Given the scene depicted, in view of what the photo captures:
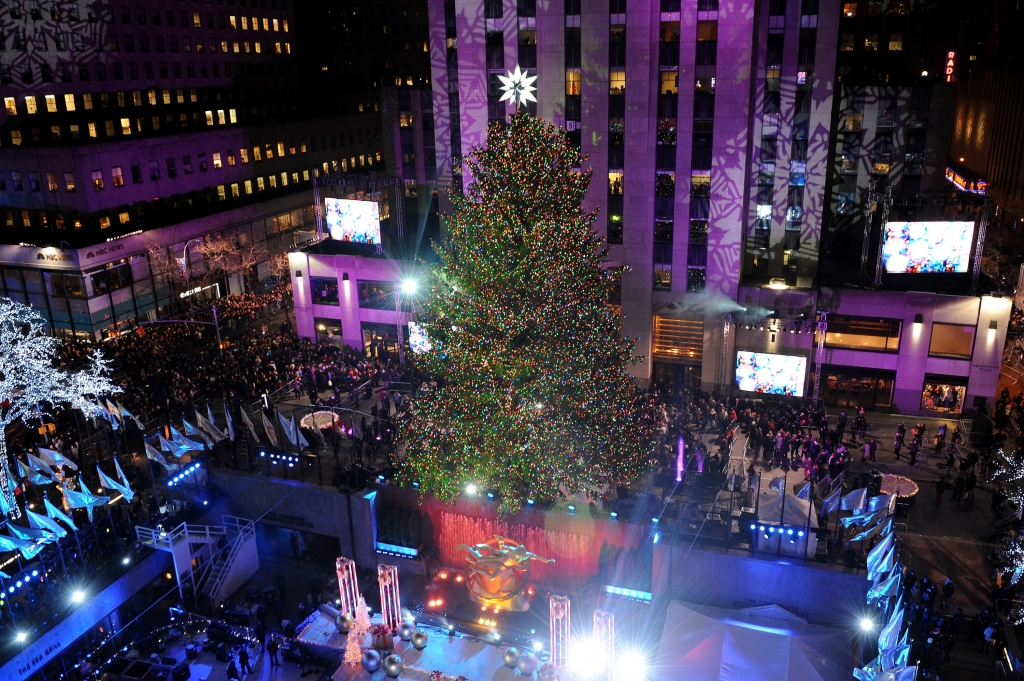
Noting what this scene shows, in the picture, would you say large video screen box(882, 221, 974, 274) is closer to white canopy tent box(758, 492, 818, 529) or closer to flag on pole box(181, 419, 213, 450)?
white canopy tent box(758, 492, 818, 529)

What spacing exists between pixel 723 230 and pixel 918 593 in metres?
20.0

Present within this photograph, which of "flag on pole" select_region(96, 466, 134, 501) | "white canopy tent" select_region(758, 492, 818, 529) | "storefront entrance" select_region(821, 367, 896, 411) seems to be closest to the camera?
"white canopy tent" select_region(758, 492, 818, 529)

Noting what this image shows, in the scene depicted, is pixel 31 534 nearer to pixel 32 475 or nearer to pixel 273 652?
pixel 32 475

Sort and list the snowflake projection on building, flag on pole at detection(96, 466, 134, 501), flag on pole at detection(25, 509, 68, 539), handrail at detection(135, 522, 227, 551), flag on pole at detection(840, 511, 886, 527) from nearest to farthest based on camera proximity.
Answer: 1. flag on pole at detection(840, 511, 886, 527)
2. flag on pole at detection(25, 509, 68, 539)
3. flag on pole at detection(96, 466, 134, 501)
4. handrail at detection(135, 522, 227, 551)
5. the snowflake projection on building

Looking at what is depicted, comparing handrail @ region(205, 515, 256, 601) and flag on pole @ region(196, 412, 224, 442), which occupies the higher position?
flag on pole @ region(196, 412, 224, 442)

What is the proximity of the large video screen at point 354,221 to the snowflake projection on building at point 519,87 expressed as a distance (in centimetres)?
1020

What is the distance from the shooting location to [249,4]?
77.8 meters

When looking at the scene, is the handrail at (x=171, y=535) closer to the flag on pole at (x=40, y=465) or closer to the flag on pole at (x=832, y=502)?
the flag on pole at (x=40, y=465)

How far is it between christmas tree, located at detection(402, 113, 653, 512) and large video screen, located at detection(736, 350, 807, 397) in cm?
1530

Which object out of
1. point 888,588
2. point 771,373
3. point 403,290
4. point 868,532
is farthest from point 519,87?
point 888,588

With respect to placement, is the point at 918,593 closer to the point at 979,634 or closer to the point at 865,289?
the point at 979,634

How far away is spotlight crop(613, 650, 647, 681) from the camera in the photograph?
64.1ft

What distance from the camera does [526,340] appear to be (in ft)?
71.4

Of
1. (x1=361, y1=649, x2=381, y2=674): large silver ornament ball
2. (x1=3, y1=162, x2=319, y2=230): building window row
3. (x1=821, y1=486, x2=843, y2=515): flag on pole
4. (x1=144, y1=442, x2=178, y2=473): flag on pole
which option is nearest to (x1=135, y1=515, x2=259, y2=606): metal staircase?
(x1=144, y1=442, x2=178, y2=473): flag on pole
